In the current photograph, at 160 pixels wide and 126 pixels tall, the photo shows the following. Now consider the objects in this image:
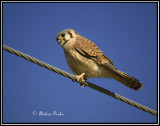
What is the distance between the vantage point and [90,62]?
4.53m

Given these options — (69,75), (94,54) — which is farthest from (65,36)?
(69,75)

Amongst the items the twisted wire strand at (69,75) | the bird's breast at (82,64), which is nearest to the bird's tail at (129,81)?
the bird's breast at (82,64)

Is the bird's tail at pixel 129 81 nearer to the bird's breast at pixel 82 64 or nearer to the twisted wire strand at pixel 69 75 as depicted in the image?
the bird's breast at pixel 82 64

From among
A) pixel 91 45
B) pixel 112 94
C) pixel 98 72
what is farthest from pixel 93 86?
pixel 91 45

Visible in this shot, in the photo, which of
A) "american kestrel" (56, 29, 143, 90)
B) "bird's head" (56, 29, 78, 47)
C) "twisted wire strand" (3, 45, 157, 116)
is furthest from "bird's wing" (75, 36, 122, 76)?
"twisted wire strand" (3, 45, 157, 116)

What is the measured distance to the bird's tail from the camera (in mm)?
4363

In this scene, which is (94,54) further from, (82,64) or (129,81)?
(129,81)

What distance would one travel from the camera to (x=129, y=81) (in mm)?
4430

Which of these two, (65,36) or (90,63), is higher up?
(65,36)

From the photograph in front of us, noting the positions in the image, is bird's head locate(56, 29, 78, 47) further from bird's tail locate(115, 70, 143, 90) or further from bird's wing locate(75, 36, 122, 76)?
bird's tail locate(115, 70, 143, 90)

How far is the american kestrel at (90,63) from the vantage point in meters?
4.46

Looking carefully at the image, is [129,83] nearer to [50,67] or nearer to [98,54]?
[98,54]

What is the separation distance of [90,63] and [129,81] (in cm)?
76

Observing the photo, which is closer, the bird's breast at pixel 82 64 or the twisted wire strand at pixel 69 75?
the twisted wire strand at pixel 69 75
